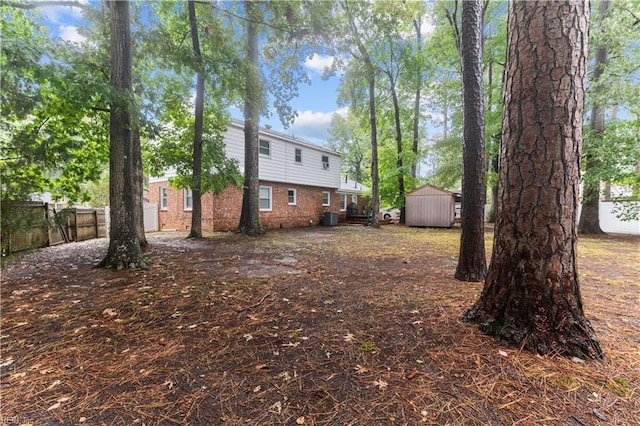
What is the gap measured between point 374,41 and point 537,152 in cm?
1580

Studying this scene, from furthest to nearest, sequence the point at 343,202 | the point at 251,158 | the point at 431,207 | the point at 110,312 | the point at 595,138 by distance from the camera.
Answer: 1. the point at 343,202
2. the point at 431,207
3. the point at 251,158
4. the point at 595,138
5. the point at 110,312

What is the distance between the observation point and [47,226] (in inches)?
142

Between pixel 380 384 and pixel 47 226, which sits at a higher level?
pixel 47 226

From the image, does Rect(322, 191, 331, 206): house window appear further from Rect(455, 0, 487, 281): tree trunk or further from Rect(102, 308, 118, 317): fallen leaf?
Rect(102, 308, 118, 317): fallen leaf

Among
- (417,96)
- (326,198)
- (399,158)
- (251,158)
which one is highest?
(417,96)

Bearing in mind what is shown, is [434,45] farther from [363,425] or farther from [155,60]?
[363,425]

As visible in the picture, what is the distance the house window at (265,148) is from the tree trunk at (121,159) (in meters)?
8.82

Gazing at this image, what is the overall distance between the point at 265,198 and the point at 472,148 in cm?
1162

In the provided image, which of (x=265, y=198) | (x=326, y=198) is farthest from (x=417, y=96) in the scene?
(x=265, y=198)

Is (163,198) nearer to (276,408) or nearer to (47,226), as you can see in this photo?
(47,226)

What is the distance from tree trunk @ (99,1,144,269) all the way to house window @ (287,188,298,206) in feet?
34.9

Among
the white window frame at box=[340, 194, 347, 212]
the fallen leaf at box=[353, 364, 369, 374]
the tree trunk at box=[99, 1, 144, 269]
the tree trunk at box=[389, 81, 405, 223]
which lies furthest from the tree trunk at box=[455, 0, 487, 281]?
the white window frame at box=[340, 194, 347, 212]

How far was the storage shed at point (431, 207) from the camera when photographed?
48.3 feet

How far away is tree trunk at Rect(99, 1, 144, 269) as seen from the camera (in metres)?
4.96
